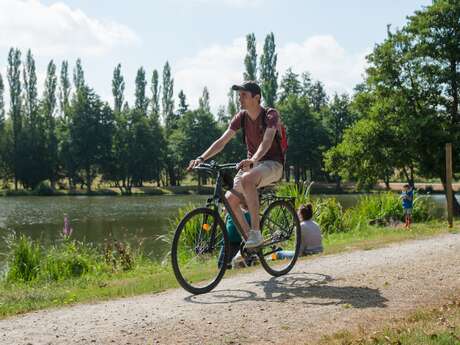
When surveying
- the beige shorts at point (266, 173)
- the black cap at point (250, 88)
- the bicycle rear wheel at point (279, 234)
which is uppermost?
the black cap at point (250, 88)

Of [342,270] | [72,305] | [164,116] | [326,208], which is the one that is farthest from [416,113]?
[164,116]

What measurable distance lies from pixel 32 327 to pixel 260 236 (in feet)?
7.89

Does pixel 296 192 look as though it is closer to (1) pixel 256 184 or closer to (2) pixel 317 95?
(1) pixel 256 184

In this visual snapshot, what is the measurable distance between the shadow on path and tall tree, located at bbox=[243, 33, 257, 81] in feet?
231

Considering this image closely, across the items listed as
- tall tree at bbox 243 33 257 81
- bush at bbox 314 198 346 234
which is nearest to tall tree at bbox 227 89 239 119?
tall tree at bbox 243 33 257 81

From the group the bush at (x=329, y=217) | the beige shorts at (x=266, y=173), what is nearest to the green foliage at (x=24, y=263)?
the beige shorts at (x=266, y=173)

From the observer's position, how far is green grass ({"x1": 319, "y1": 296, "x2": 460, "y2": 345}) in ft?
12.9

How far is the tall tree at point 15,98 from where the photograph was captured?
235ft

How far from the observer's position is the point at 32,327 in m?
4.54

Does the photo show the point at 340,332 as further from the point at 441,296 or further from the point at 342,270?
the point at 342,270

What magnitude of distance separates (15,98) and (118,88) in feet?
57.0

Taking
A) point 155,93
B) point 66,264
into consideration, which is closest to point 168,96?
point 155,93

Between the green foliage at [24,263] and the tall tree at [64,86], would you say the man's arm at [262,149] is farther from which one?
the tall tree at [64,86]

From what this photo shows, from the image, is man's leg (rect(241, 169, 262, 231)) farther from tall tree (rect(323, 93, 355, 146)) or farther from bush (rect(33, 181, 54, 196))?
tall tree (rect(323, 93, 355, 146))
